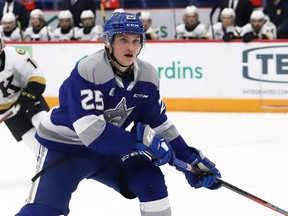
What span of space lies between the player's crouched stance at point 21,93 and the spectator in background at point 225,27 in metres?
3.29

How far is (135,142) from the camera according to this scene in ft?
9.89

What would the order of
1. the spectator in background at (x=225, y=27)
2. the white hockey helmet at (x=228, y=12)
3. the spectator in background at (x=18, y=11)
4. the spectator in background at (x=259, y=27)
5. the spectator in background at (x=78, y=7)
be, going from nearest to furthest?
1. the spectator in background at (x=259, y=27)
2. the spectator in background at (x=225, y=27)
3. the white hockey helmet at (x=228, y=12)
4. the spectator in background at (x=78, y=7)
5. the spectator in background at (x=18, y=11)

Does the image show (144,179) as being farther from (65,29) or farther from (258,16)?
(65,29)

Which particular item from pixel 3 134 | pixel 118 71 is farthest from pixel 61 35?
pixel 118 71

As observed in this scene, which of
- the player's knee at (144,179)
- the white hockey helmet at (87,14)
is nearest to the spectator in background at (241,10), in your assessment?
the white hockey helmet at (87,14)

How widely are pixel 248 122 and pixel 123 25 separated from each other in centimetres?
424

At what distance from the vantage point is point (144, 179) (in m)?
3.05

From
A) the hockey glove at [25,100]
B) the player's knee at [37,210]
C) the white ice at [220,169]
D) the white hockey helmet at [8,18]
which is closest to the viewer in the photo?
the player's knee at [37,210]

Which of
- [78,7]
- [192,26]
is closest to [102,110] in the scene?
[192,26]

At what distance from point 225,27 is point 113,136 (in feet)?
17.6

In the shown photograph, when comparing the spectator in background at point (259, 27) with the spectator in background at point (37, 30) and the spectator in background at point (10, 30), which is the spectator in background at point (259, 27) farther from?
the spectator in background at point (10, 30)

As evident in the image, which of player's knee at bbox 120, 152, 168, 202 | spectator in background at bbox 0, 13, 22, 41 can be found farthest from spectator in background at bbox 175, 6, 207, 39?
player's knee at bbox 120, 152, 168, 202

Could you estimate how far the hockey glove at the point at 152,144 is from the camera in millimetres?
2980

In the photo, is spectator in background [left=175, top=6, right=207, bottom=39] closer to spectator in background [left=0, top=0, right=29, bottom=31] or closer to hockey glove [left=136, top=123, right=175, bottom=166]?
spectator in background [left=0, top=0, right=29, bottom=31]
